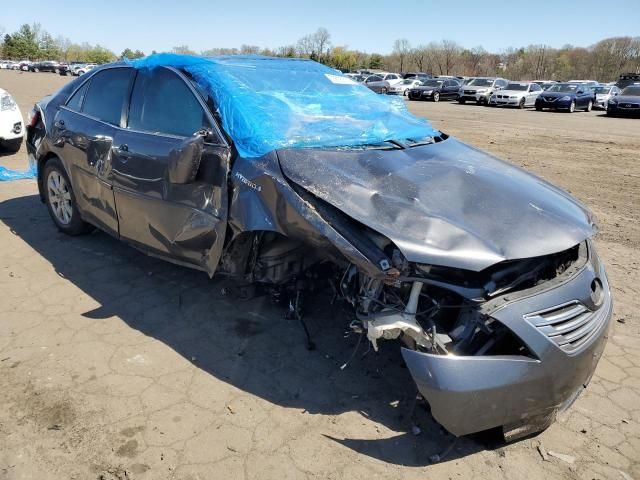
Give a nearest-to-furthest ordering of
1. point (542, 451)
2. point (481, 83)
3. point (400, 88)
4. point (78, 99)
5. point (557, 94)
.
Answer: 1. point (542, 451)
2. point (78, 99)
3. point (557, 94)
4. point (481, 83)
5. point (400, 88)

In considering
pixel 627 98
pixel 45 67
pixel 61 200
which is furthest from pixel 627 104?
pixel 45 67

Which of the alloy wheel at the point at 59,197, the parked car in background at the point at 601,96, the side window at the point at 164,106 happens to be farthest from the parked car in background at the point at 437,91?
the side window at the point at 164,106

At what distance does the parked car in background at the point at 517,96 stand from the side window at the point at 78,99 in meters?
25.8

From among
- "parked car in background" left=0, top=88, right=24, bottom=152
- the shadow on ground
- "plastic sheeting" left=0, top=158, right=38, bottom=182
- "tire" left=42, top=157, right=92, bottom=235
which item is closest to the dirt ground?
the shadow on ground

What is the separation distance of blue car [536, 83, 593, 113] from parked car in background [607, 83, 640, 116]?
2.11 metres

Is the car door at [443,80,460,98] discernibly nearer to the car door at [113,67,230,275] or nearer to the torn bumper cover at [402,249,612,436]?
the car door at [113,67,230,275]

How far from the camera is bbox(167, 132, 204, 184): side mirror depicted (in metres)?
2.90

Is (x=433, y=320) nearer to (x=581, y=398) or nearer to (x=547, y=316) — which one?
(x=547, y=316)

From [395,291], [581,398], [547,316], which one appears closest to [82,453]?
[395,291]

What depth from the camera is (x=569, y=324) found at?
7.50ft

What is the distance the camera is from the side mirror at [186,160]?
2898 mm

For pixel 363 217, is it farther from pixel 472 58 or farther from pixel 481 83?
pixel 472 58

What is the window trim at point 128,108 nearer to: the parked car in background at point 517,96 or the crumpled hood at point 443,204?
the crumpled hood at point 443,204

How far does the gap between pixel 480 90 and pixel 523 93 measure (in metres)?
2.40
